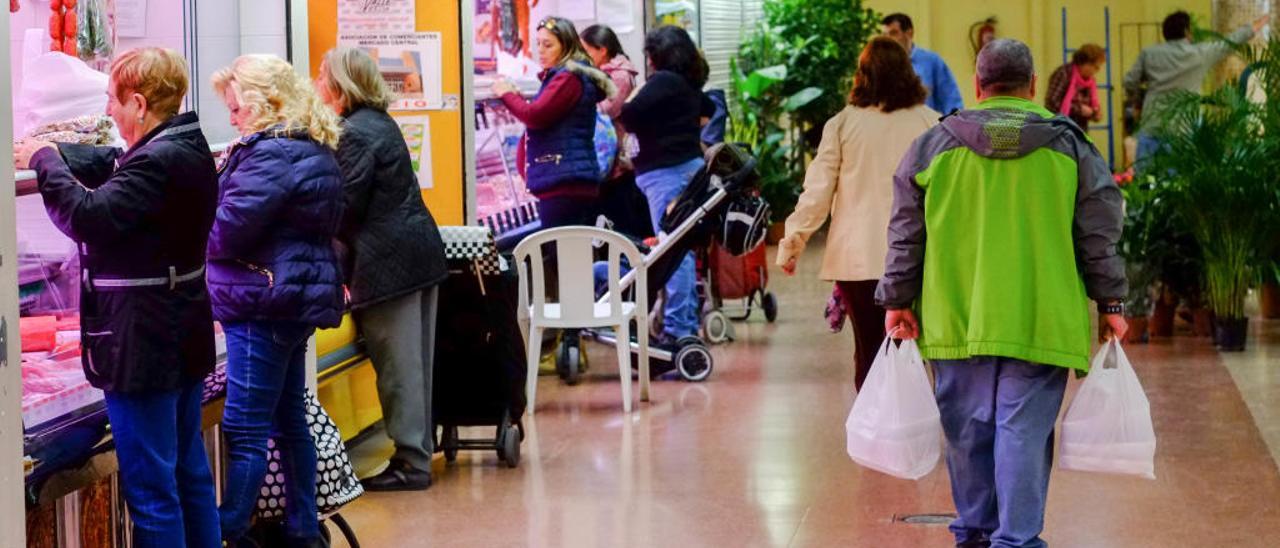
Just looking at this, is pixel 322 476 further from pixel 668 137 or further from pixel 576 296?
pixel 668 137

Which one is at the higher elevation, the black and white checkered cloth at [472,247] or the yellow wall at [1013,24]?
the yellow wall at [1013,24]

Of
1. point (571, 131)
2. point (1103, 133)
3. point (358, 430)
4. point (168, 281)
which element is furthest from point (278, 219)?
point (1103, 133)

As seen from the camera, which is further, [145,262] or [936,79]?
[936,79]

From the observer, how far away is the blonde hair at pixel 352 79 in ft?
21.9

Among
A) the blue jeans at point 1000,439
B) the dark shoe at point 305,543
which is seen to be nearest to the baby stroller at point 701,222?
the dark shoe at point 305,543

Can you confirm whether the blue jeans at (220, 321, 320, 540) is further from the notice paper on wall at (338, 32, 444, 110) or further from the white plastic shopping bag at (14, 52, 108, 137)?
the notice paper on wall at (338, 32, 444, 110)

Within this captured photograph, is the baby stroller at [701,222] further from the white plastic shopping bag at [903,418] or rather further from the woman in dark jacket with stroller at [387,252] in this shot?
the white plastic shopping bag at [903,418]

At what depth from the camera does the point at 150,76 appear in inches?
183

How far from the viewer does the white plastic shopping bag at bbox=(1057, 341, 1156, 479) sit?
5.18 meters

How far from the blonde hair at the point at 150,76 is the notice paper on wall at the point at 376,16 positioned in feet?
10.1

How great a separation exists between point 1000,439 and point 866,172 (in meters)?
2.16

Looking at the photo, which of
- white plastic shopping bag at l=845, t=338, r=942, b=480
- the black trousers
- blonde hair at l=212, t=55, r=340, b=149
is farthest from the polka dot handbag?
the black trousers

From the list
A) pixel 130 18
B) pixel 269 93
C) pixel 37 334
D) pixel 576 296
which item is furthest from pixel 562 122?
pixel 37 334

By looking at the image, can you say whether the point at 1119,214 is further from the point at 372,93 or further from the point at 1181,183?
the point at 1181,183
